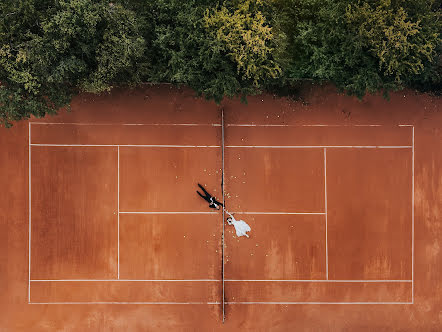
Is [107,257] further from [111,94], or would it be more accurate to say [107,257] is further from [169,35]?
[169,35]

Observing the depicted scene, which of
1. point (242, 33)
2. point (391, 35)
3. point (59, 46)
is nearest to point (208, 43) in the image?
point (242, 33)

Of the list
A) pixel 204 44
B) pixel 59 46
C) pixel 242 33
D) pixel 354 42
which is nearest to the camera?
pixel 59 46

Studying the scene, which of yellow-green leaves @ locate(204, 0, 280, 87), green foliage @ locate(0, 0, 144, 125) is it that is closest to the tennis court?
green foliage @ locate(0, 0, 144, 125)

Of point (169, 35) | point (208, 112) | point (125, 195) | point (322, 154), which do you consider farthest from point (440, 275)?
point (169, 35)

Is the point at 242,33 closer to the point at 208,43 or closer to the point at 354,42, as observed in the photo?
the point at 208,43

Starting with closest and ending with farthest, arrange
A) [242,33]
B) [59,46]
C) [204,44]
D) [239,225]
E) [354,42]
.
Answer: [59,46], [242,33], [204,44], [354,42], [239,225]

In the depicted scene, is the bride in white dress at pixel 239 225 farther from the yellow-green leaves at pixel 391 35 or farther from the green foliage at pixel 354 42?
the yellow-green leaves at pixel 391 35

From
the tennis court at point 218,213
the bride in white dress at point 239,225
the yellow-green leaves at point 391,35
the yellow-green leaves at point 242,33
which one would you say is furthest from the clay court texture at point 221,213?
the yellow-green leaves at point 242,33
